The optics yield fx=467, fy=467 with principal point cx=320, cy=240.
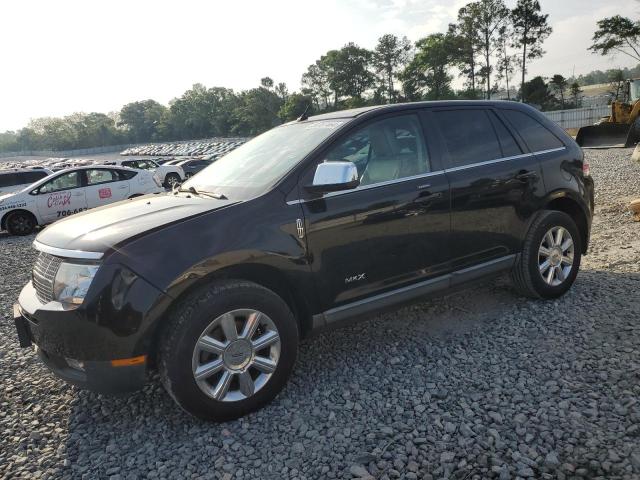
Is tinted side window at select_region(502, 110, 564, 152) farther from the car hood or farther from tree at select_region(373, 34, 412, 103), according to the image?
tree at select_region(373, 34, 412, 103)

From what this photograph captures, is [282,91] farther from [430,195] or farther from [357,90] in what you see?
[430,195]

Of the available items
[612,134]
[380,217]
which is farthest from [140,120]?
[380,217]

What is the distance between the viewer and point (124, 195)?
12.3 metres

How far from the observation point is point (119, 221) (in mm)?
2959

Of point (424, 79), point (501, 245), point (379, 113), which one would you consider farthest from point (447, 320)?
point (424, 79)

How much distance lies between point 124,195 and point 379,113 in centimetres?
1042

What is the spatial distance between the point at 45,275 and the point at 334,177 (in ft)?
6.05

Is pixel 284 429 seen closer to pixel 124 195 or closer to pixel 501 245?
pixel 501 245

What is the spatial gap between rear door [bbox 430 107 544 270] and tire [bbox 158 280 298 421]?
162cm

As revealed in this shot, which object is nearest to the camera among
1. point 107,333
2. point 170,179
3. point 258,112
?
point 107,333

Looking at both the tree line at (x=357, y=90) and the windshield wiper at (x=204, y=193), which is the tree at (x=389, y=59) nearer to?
the tree line at (x=357, y=90)

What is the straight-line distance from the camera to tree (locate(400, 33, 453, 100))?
Result: 2466 inches

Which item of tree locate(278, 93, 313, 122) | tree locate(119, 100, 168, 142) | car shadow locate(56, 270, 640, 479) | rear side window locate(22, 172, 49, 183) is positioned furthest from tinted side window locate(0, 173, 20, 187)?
tree locate(119, 100, 168, 142)

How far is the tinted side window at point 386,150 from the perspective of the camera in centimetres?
333
